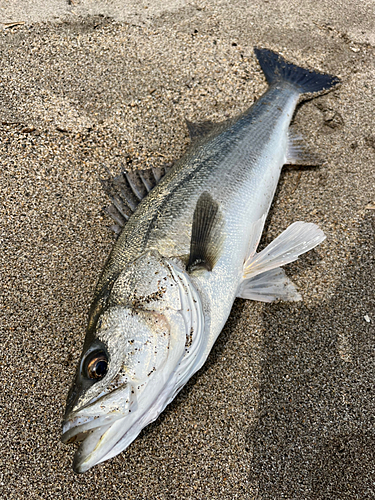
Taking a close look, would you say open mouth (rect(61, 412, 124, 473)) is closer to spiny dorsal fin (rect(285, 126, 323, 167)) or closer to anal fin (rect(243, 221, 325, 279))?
anal fin (rect(243, 221, 325, 279))

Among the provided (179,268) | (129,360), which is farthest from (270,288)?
(129,360)

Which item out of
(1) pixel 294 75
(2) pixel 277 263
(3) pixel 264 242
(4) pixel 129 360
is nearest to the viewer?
(4) pixel 129 360

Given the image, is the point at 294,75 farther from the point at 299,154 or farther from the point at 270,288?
the point at 270,288

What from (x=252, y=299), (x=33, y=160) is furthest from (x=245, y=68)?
(x=252, y=299)

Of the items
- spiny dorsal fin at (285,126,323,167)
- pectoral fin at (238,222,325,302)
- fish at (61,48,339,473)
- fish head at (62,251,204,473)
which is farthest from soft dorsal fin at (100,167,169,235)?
spiny dorsal fin at (285,126,323,167)

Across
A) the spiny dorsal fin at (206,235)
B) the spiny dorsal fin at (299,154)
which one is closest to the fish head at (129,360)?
the spiny dorsal fin at (206,235)

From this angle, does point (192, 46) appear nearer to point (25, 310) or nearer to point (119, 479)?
point (25, 310)

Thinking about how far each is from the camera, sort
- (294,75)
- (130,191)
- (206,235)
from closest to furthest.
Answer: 1. (206,235)
2. (130,191)
3. (294,75)

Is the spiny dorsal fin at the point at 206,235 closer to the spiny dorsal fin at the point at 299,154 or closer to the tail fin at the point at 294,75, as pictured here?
the spiny dorsal fin at the point at 299,154
